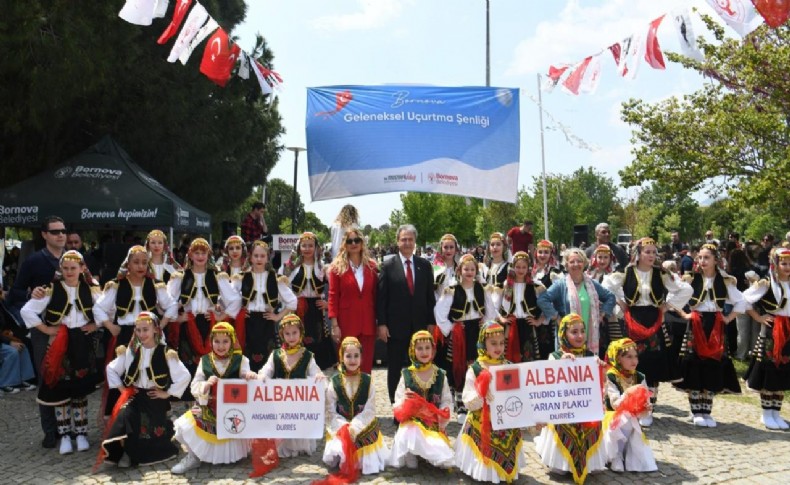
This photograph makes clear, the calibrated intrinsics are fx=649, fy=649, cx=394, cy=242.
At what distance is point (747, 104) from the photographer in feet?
39.4

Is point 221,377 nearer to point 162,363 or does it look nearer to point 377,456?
point 162,363

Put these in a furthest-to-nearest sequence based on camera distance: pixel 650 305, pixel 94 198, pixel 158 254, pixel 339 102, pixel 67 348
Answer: pixel 94 198
pixel 339 102
pixel 158 254
pixel 650 305
pixel 67 348

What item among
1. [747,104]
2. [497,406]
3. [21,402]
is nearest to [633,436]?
[497,406]

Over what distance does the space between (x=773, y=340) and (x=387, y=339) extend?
3871 millimetres

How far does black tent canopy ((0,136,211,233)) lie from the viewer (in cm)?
1083

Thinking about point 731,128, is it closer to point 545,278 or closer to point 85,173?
point 545,278

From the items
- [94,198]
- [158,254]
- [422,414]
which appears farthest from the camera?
[94,198]

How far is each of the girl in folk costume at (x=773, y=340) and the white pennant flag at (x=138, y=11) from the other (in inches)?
289

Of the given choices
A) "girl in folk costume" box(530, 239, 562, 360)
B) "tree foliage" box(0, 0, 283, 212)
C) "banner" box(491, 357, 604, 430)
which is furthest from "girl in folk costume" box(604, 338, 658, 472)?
"tree foliage" box(0, 0, 283, 212)

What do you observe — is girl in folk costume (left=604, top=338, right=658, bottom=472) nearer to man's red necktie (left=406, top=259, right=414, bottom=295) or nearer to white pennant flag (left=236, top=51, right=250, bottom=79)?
man's red necktie (left=406, top=259, right=414, bottom=295)

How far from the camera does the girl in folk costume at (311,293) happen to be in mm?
7141

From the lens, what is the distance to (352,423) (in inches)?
205

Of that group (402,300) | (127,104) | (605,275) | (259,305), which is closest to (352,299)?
(402,300)

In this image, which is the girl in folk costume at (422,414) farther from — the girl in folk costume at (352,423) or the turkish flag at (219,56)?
the turkish flag at (219,56)
